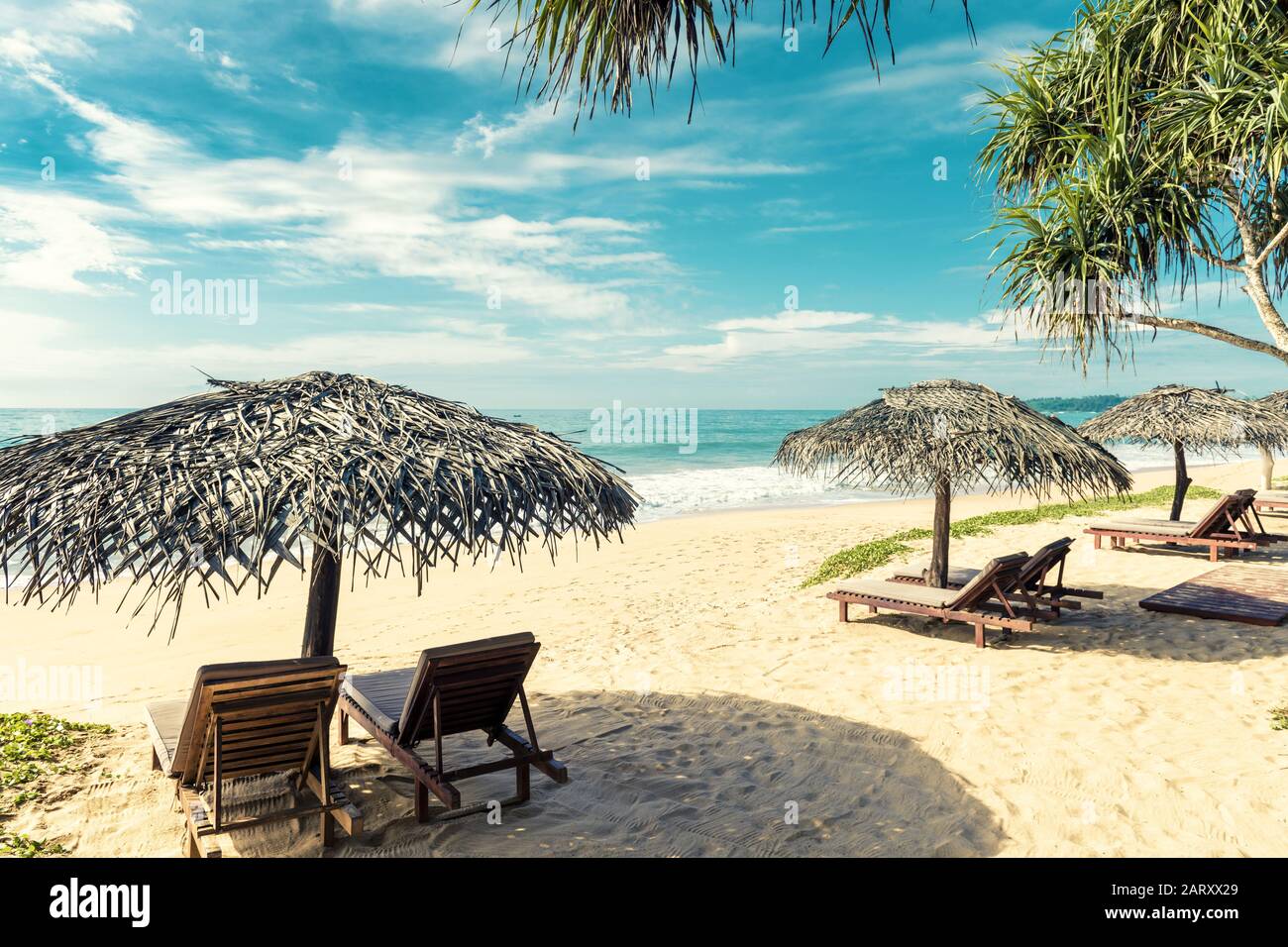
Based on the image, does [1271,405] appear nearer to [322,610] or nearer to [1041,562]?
[1041,562]

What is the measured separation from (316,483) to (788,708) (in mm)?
4157

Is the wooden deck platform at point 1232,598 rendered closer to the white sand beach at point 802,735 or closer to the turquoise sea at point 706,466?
the white sand beach at point 802,735

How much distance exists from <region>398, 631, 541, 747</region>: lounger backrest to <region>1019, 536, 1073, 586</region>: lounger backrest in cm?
563

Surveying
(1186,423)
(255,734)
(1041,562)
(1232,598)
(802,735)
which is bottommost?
(802,735)

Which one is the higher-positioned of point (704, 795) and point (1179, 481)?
point (1179, 481)

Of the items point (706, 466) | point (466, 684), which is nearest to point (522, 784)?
point (466, 684)

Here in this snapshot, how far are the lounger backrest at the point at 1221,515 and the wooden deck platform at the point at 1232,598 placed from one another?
5.99ft

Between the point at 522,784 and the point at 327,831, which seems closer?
the point at 327,831

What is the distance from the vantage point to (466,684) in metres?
4.28

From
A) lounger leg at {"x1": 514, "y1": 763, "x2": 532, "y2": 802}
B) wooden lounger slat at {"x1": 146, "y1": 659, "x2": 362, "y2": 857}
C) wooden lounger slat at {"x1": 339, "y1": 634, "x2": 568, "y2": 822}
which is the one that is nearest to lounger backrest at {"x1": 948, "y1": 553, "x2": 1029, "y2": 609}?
wooden lounger slat at {"x1": 339, "y1": 634, "x2": 568, "y2": 822}

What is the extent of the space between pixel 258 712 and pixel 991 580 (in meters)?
6.44

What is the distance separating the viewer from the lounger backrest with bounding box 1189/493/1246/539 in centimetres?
1205

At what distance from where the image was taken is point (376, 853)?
400cm

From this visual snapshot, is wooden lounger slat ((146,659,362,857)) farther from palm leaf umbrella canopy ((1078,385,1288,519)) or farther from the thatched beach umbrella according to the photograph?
the thatched beach umbrella
